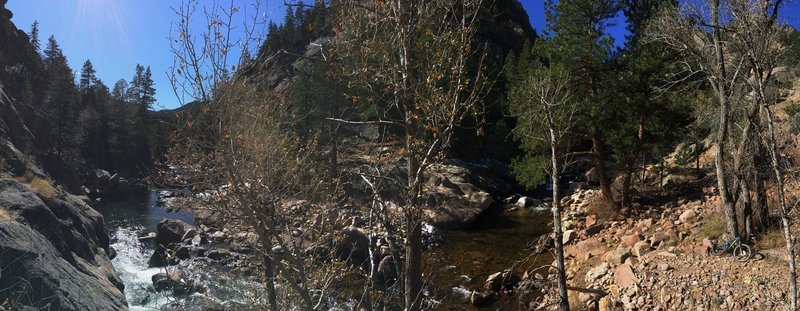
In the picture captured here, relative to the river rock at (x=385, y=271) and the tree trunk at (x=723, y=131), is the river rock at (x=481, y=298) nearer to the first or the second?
the river rock at (x=385, y=271)

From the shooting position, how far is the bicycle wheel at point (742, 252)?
9.66m

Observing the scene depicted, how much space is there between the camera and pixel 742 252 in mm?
9812

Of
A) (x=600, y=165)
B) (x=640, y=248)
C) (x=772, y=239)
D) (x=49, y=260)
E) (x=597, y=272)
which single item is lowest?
(x=597, y=272)

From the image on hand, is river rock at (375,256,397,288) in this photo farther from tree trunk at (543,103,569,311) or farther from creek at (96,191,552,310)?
tree trunk at (543,103,569,311)

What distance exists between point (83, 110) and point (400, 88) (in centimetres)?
5882

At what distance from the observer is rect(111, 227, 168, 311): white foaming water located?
13711mm

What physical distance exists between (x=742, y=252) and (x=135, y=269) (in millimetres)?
16904

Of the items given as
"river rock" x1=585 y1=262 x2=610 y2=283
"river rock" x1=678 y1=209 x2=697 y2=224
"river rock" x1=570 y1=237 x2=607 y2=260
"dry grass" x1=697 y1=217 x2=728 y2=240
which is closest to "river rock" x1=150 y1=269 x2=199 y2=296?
"river rock" x1=585 y1=262 x2=610 y2=283

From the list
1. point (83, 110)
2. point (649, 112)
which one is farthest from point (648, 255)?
point (83, 110)

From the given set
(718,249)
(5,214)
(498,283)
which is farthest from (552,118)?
(5,214)

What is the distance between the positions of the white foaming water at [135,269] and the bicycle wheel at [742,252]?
480 inches

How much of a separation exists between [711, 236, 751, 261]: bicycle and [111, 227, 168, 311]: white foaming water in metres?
12.1

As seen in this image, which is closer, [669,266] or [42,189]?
[669,266]

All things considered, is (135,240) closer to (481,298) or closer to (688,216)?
(481,298)
